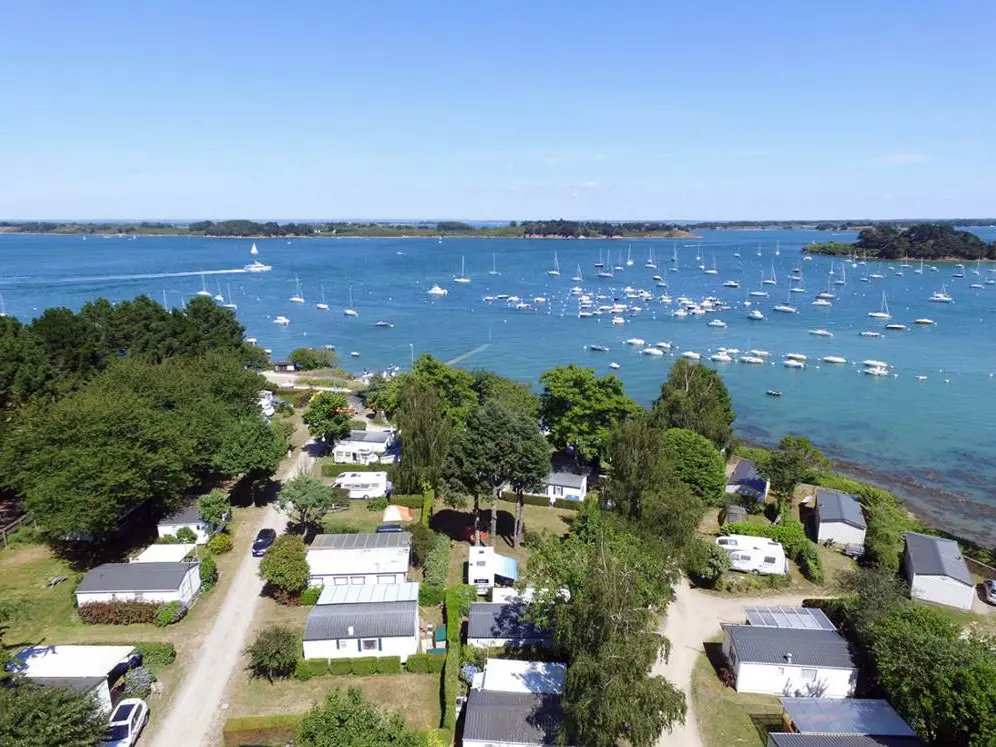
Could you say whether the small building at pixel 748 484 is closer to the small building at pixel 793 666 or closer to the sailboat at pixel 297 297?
the small building at pixel 793 666

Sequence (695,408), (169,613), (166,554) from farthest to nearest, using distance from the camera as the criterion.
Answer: (695,408)
(166,554)
(169,613)

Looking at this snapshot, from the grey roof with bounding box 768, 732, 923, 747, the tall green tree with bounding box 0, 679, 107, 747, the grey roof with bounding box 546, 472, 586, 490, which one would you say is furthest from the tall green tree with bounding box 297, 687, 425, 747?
the grey roof with bounding box 546, 472, 586, 490

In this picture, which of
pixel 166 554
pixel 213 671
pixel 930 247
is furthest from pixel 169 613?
pixel 930 247

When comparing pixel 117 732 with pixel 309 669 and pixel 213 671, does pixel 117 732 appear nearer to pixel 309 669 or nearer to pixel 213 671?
pixel 213 671

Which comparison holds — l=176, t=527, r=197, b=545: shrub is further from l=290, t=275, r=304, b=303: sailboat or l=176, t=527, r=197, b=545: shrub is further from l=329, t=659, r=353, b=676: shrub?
l=290, t=275, r=304, b=303: sailboat

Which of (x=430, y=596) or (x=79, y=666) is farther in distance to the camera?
(x=430, y=596)

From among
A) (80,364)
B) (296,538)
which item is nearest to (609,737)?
(296,538)
